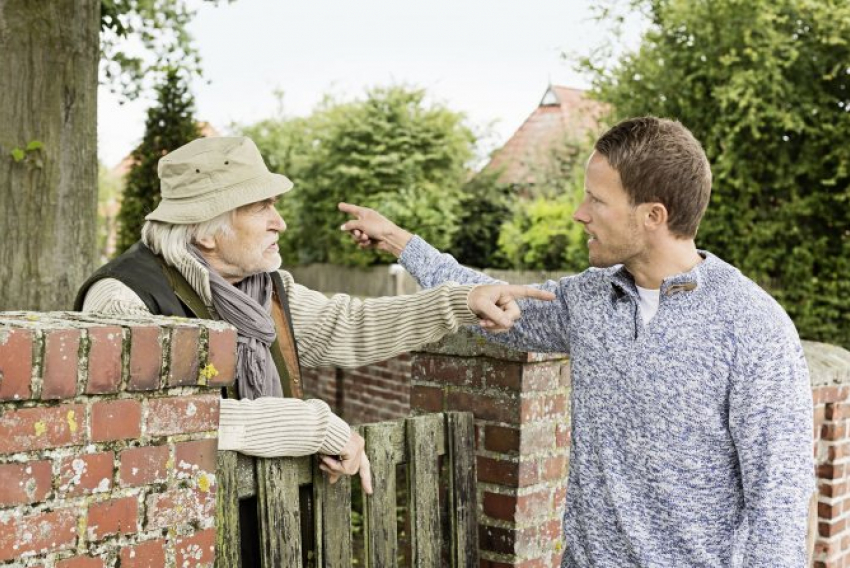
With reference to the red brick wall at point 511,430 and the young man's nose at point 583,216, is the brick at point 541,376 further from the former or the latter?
the young man's nose at point 583,216

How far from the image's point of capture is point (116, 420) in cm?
191

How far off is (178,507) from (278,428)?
354 millimetres

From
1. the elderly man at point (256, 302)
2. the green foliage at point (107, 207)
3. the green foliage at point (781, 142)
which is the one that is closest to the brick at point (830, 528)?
the elderly man at point (256, 302)

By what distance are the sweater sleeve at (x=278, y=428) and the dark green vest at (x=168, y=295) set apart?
0.39m

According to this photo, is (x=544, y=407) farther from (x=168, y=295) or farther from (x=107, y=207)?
(x=107, y=207)

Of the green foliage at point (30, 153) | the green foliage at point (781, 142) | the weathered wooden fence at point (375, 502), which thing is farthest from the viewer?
the green foliage at point (781, 142)

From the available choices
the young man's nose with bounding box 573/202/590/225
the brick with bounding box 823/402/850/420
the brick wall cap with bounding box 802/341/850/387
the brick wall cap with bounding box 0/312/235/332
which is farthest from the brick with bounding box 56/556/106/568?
the brick with bounding box 823/402/850/420

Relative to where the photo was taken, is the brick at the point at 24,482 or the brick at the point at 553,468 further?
the brick at the point at 553,468

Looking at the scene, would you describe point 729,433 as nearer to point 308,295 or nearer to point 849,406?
point 308,295

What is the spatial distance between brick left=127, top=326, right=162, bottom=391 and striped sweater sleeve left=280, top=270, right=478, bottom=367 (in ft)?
3.65

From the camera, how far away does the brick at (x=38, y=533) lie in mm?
1776

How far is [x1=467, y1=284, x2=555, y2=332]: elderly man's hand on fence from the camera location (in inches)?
112

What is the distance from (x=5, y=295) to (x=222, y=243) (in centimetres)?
373

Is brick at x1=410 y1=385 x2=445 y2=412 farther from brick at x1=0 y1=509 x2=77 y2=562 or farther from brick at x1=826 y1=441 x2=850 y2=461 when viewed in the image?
brick at x1=826 y1=441 x2=850 y2=461
